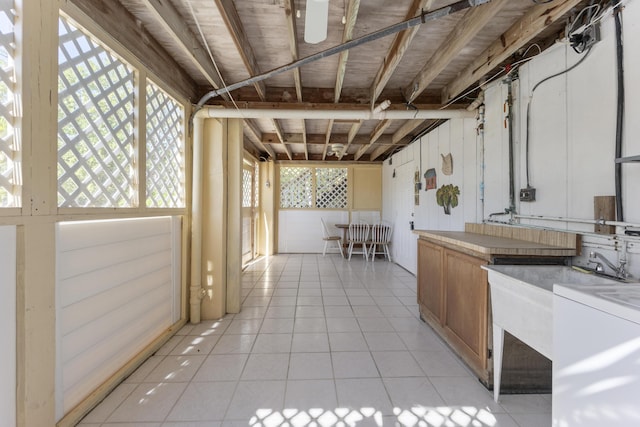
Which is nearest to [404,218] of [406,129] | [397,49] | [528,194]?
[406,129]

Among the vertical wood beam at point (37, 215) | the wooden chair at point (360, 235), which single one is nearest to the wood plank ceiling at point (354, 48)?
the vertical wood beam at point (37, 215)

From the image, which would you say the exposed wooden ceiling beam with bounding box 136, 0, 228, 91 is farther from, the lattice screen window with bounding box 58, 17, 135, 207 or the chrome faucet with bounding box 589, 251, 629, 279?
the chrome faucet with bounding box 589, 251, 629, 279

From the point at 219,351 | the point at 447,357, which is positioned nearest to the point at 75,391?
the point at 219,351

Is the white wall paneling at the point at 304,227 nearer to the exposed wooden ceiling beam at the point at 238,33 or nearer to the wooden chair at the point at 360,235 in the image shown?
the wooden chair at the point at 360,235

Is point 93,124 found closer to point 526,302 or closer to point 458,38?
point 458,38

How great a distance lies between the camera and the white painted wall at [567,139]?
4.09ft

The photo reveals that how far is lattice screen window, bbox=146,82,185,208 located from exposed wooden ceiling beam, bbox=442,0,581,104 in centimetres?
247

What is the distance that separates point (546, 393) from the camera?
1.51m

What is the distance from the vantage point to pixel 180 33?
5.23ft

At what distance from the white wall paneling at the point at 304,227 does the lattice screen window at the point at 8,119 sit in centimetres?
496

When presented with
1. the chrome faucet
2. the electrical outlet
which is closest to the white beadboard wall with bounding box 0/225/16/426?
the chrome faucet

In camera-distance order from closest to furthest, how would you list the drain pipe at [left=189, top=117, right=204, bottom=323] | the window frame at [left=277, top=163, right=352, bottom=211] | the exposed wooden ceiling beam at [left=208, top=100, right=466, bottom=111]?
the drain pipe at [left=189, top=117, right=204, bottom=323] → the exposed wooden ceiling beam at [left=208, top=100, right=466, bottom=111] → the window frame at [left=277, top=163, right=352, bottom=211]

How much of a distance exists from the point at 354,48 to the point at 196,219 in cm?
196

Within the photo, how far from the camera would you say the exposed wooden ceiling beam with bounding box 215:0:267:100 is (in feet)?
4.75
